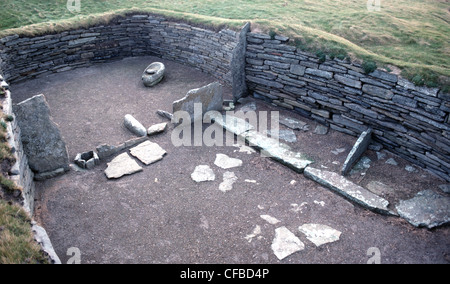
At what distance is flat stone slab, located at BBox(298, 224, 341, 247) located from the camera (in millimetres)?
5418

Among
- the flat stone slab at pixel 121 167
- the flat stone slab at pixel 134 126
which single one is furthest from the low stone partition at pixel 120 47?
the flat stone slab at pixel 121 167

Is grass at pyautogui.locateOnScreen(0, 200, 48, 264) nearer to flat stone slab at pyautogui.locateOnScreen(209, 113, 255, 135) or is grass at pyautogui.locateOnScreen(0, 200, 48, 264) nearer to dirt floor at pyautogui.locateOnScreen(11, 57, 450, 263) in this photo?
dirt floor at pyautogui.locateOnScreen(11, 57, 450, 263)

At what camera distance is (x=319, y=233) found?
557 cm

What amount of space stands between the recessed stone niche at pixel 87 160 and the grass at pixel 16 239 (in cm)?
263

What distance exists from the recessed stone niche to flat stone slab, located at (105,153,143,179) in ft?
1.13

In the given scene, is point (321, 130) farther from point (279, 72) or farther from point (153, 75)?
point (153, 75)

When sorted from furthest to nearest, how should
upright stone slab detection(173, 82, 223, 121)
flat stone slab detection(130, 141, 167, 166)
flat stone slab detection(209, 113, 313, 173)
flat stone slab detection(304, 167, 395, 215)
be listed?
upright stone slab detection(173, 82, 223, 121) < flat stone slab detection(130, 141, 167, 166) < flat stone slab detection(209, 113, 313, 173) < flat stone slab detection(304, 167, 395, 215)

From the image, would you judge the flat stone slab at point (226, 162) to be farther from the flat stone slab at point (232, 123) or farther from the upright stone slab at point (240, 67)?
the upright stone slab at point (240, 67)

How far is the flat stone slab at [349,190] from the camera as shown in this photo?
594 cm

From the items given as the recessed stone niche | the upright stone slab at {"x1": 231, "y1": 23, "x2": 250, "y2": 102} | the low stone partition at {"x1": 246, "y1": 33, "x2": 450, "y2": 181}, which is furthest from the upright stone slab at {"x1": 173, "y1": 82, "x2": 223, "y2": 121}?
the recessed stone niche

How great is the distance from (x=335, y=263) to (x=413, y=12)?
9625mm

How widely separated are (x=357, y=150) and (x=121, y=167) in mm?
5313

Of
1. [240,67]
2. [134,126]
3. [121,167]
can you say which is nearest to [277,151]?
[240,67]
